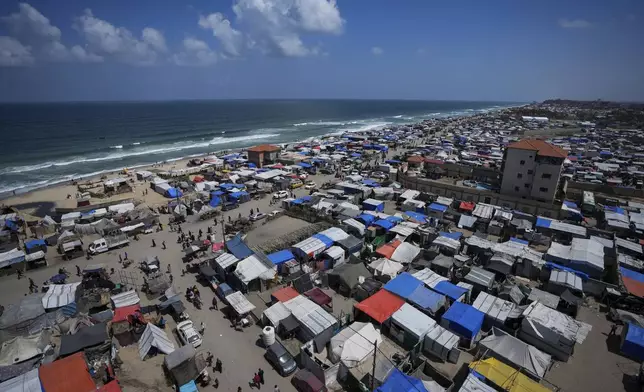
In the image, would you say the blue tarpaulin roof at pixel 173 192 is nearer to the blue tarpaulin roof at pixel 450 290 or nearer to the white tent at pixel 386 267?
the white tent at pixel 386 267

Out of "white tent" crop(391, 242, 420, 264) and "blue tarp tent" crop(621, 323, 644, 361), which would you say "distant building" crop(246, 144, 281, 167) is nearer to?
"white tent" crop(391, 242, 420, 264)

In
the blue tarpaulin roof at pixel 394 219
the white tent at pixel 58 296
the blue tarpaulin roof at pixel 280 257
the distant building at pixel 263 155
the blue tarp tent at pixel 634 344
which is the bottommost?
the blue tarp tent at pixel 634 344

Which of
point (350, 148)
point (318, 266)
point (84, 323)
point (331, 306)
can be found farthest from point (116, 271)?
point (350, 148)

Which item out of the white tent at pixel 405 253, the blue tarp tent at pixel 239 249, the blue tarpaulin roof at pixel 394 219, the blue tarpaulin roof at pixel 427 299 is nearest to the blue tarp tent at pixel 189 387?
the blue tarp tent at pixel 239 249

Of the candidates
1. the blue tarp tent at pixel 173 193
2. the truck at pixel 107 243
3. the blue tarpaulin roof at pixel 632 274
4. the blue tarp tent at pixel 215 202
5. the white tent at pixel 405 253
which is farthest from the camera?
the blue tarp tent at pixel 173 193

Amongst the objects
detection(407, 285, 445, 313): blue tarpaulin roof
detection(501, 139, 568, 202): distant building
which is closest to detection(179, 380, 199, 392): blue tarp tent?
detection(407, 285, 445, 313): blue tarpaulin roof

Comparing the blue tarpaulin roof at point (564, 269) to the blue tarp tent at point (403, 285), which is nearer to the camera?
the blue tarp tent at point (403, 285)
